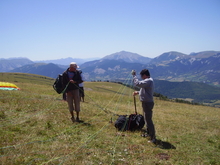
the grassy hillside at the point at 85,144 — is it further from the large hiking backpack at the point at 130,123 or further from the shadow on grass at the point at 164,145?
the large hiking backpack at the point at 130,123

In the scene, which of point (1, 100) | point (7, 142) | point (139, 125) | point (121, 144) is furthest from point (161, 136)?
point (1, 100)

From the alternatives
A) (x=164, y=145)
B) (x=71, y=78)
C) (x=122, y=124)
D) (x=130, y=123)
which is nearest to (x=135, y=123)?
(x=130, y=123)

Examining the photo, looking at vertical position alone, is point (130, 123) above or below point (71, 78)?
below

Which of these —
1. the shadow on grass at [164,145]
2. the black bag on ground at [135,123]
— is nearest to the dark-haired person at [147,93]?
the shadow on grass at [164,145]

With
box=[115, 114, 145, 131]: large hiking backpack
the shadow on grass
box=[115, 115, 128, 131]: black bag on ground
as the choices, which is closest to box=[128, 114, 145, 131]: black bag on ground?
box=[115, 114, 145, 131]: large hiking backpack

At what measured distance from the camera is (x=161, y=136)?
891 cm

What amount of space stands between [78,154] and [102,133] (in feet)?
7.96

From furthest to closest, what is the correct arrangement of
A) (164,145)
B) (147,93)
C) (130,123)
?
(130,123), (164,145), (147,93)

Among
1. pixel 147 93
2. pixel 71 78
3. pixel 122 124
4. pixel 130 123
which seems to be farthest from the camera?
pixel 71 78

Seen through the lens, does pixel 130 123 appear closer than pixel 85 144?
No

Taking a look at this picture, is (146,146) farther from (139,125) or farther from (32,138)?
(32,138)

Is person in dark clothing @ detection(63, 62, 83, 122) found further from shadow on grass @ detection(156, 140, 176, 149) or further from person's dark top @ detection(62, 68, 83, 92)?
shadow on grass @ detection(156, 140, 176, 149)

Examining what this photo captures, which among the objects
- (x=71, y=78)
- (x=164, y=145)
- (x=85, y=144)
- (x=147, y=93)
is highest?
(x=71, y=78)

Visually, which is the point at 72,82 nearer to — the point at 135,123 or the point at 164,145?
the point at 135,123
